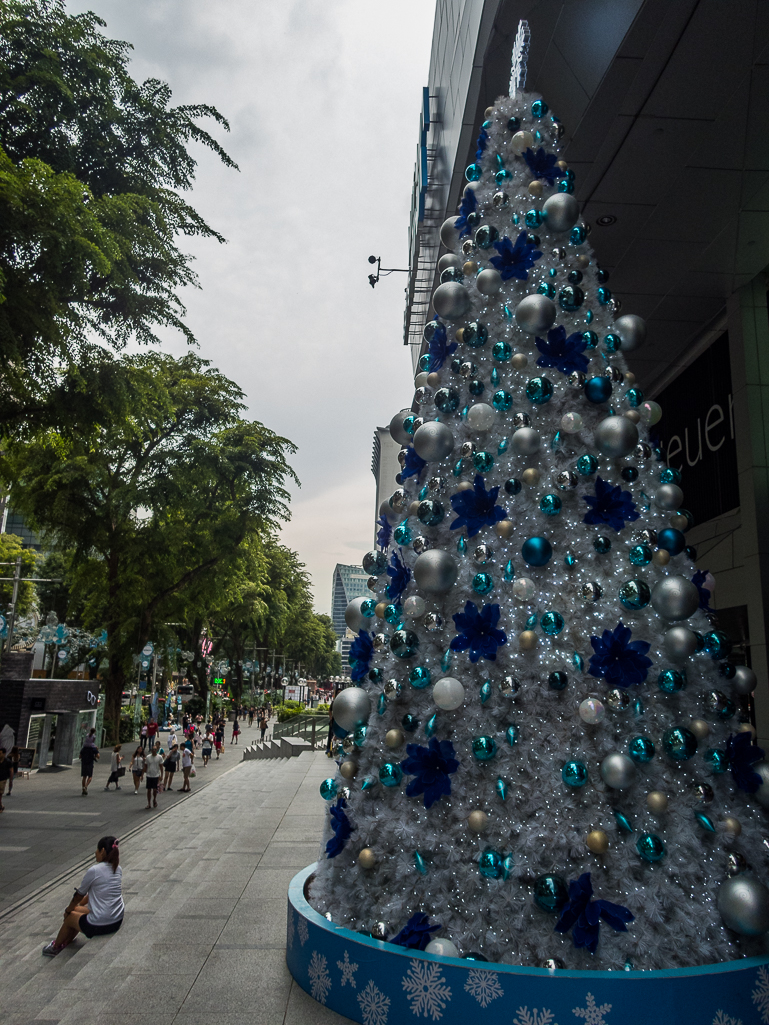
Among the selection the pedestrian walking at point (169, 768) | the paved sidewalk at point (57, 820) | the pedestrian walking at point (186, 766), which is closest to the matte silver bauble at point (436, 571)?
the paved sidewalk at point (57, 820)

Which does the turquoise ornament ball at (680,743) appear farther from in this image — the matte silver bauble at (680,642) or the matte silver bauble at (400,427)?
the matte silver bauble at (400,427)

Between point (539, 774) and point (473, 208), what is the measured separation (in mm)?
4289

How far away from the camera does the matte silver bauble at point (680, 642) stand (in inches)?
160

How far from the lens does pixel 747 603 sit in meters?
9.42

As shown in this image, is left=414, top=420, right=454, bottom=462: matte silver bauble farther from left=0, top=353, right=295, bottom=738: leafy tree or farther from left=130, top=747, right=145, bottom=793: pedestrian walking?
left=0, top=353, right=295, bottom=738: leafy tree

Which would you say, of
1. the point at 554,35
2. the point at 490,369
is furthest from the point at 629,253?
the point at 490,369

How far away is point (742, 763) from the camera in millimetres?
4094

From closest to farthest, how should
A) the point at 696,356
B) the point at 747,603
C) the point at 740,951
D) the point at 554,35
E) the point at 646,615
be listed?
the point at 740,951
the point at 646,615
the point at 554,35
the point at 747,603
the point at 696,356

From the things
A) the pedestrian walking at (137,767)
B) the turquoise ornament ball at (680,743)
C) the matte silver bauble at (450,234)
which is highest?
the matte silver bauble at (450,234)

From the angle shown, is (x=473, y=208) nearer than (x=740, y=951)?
No

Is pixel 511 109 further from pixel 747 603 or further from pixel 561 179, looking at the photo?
pixel 747 603

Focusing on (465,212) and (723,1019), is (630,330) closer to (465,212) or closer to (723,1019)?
(465,212)

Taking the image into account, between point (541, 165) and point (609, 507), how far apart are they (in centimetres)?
277

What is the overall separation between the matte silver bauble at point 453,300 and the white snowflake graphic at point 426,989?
424cm
